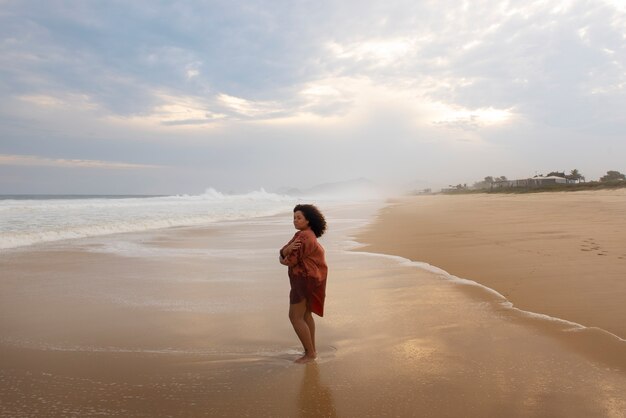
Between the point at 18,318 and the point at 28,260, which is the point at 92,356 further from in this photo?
the point at 28,260

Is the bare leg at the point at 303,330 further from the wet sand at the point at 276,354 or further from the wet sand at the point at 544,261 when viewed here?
the wet sand at the point at 544,261

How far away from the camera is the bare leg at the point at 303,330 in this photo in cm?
408

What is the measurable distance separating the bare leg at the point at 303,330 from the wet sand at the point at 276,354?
0.13m

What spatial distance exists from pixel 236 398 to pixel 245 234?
1248 cm

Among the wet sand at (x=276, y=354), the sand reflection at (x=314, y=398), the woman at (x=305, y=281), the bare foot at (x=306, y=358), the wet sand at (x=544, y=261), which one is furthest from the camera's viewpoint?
the wet sand at (x=544, y=261)

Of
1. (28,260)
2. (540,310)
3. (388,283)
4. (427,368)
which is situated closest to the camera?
(427,368)

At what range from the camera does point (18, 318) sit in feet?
17.7

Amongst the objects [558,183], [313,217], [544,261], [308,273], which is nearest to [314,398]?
[308,273]

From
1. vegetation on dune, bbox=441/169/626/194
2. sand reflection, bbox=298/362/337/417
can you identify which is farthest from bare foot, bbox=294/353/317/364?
vegetation on dune, bbox=441/169/626/194

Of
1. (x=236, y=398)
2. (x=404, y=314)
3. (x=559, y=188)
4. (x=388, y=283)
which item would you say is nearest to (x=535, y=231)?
(x=388, y=283)

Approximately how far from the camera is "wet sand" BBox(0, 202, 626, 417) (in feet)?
10.4

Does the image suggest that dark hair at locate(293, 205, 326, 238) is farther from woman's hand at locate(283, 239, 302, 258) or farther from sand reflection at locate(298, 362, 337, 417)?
sand reflection at locate(298, 362, 337, 417)

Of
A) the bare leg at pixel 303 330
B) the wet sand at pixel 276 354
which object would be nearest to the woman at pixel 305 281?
the bare leg at pixel 303 330

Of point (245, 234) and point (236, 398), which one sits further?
point (245, 234)
